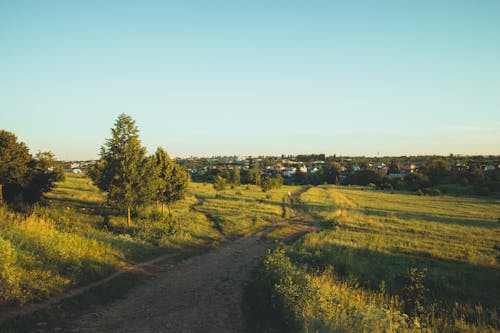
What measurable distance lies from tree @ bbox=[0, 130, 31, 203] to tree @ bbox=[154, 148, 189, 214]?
33.1ft

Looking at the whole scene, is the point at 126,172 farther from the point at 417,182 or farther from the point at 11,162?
the point at 417,182

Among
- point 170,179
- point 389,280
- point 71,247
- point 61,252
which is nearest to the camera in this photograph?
point 61,252

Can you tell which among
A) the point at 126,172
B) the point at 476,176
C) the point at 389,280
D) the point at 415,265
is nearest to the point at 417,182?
the point at 476,176

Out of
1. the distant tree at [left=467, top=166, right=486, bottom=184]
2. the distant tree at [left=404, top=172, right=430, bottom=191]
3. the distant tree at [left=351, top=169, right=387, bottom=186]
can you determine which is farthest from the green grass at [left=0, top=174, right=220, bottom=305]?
the distant tree at [left=351, top=169, right=387, bottom=186]

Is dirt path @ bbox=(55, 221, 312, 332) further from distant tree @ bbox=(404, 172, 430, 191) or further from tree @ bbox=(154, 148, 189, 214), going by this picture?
distant tree @ bbox=(404, 172, 430, 191)

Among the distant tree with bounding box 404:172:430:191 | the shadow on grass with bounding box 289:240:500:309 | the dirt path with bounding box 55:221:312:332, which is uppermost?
the dirt path with bounding box 55:221:312:332

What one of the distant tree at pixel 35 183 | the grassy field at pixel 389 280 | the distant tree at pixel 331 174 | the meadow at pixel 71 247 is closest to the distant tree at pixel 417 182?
the distant tree at pixel 331 174

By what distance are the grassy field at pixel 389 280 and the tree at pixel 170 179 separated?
13.7m

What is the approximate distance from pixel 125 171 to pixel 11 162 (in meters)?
8.55

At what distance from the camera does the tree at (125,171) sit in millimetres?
20234

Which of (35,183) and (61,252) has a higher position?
(35,183)

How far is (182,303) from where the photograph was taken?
872 centimetres

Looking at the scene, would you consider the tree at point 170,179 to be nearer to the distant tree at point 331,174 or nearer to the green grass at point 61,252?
the green grass at point 61,252

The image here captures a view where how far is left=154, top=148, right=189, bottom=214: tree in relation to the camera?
27.3 m
